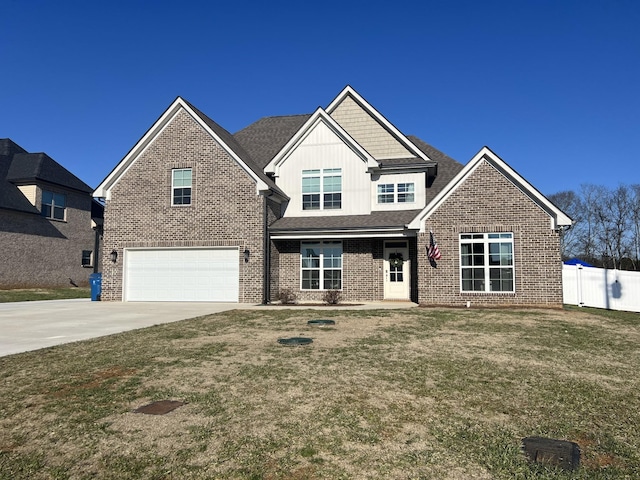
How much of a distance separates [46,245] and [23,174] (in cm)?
501

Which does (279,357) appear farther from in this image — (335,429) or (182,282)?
(182,282)

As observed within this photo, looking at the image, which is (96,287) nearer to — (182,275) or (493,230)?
(182,275)

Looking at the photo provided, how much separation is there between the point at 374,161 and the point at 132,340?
513 inches

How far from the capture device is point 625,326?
38.3ft

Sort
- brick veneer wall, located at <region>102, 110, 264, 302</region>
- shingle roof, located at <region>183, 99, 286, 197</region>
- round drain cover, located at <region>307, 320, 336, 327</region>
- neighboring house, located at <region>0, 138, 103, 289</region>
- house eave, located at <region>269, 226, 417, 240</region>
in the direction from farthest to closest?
neighboring house, located at <region>0, 138, 103, 289</region>, shingle roof, located at <region>183, 99, 286, 197</region>, brick veneer wall, located at <region>102, 110, 264, 302</region>, house eave, located at <region>269, 226, 417, 240</region>, round drain cover, located at <region>307, 320, 336, 327</region>

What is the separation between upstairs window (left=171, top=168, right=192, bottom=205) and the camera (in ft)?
62.0

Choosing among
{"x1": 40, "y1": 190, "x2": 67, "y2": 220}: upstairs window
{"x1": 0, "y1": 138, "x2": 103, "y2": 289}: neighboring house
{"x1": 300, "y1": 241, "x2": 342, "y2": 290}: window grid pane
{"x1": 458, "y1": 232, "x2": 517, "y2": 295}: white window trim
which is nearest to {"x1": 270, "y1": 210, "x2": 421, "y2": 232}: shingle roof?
{"x1": 300, "y1": 241, "x2": 342, "y2": 290}: window grid pane

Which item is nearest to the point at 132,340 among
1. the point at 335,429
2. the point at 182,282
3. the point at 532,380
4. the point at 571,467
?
the point at 335,429

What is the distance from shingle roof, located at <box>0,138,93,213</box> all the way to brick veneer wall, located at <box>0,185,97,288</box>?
0.52 metres

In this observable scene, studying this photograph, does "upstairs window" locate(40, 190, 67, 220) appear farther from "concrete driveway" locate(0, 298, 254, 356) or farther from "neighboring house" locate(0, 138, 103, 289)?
"concrete driveway" locate(0, 298, 254, 356)

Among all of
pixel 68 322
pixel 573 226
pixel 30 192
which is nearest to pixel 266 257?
pixel 68 322

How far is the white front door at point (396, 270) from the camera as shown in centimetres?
1845

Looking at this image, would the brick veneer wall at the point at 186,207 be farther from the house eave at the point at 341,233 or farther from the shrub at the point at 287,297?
the house eave at the point at 341,233

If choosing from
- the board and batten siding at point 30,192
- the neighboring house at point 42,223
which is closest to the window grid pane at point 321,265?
the neighboring house at point 42,223
